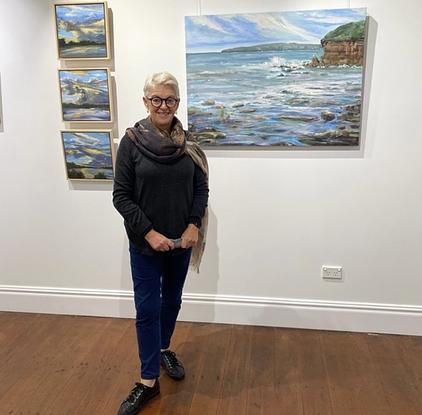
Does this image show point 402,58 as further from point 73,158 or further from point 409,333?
point 73,158

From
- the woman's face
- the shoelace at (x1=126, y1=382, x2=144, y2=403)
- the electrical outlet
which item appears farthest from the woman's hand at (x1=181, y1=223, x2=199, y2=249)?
the electrical outlet

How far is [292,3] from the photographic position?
2.28 meters

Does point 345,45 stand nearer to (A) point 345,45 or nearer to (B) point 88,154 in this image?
(A) point 345,45

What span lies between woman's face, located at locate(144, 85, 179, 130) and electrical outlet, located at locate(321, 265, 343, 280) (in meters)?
1.34

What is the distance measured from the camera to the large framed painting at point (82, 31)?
93.0 inches

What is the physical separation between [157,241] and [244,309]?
3.61 ft

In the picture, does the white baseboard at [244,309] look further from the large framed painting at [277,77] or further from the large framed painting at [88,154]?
the large framed painting at [277,77]

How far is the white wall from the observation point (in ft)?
7.66

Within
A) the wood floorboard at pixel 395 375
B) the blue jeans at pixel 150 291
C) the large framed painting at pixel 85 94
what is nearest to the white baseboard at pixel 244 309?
the wood floorboard at pixel 395 375

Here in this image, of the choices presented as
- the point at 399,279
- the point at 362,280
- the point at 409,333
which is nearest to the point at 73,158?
the point at 362,280

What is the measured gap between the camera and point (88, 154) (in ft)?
8.38

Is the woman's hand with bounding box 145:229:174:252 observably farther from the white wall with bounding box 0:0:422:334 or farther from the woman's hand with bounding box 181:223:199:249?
the white wall with bounding box 0:0:422:334

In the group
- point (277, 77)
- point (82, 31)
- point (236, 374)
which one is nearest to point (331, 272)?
point (236, 374)

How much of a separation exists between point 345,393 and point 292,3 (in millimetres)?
1992
